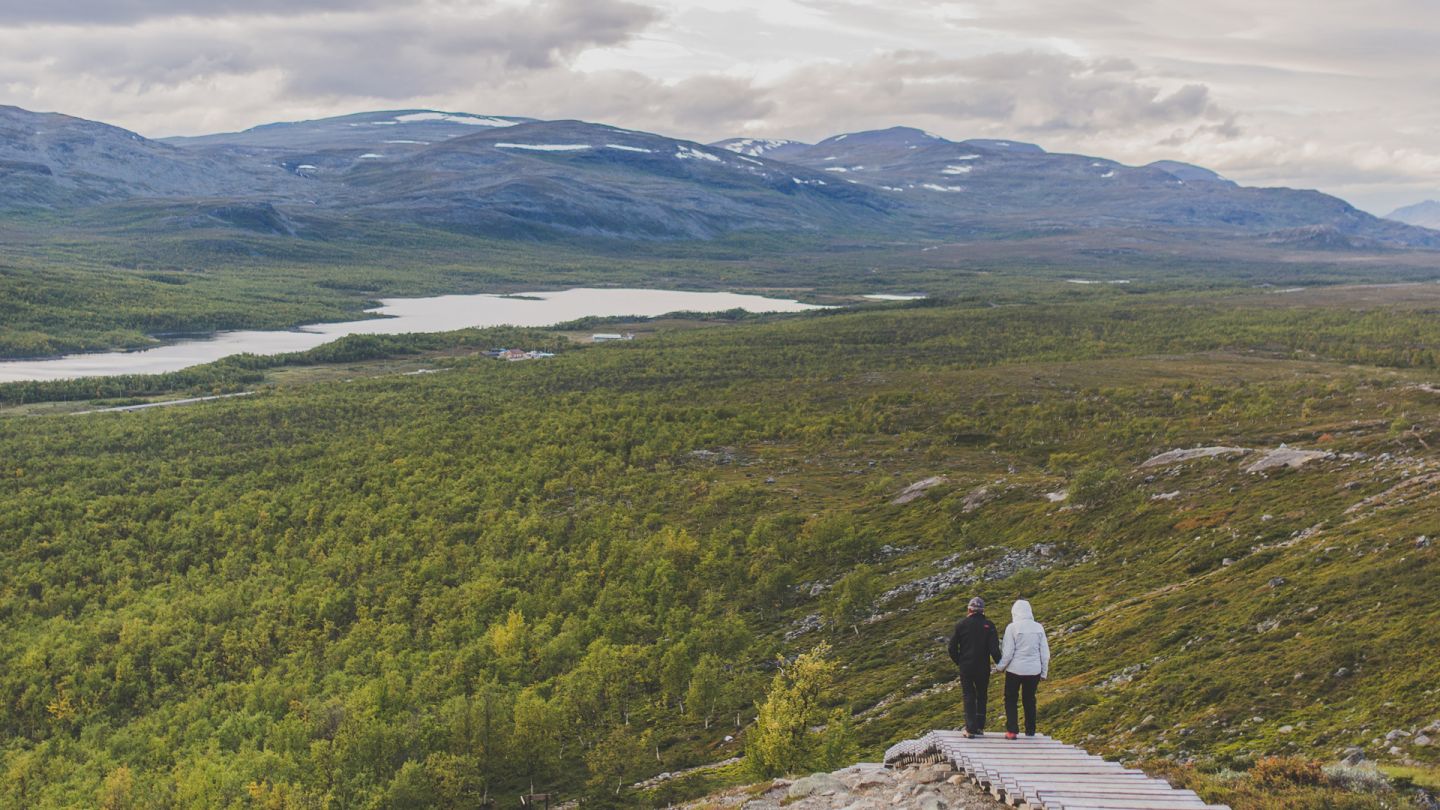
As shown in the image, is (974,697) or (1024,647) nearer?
(1024,647)

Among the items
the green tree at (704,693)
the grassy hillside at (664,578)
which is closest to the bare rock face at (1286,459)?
the grassy hillside at (664,578)

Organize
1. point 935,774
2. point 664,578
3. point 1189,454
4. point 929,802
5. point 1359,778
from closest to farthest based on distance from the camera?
point 1359,778
point 929,802
point 935,774
point 1189,454
point 664,578

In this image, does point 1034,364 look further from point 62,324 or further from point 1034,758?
point 62,324

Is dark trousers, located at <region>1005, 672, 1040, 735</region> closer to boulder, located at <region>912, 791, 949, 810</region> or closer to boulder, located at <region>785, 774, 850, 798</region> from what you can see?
boulder, located at <region>912, 791, 949, 810</region>

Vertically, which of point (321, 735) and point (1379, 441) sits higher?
point (1379, 441)

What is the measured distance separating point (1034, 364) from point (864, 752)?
367ft

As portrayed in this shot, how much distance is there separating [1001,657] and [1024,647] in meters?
0.58

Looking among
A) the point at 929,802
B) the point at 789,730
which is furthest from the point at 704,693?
the point at 929,802

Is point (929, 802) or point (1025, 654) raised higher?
point (1025, 654)

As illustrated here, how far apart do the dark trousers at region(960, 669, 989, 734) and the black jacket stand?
6.1 inches

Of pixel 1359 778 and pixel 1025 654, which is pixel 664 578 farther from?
pixel 1359 778

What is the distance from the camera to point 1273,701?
83.7ft

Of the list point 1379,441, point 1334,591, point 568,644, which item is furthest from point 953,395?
point 1334,591

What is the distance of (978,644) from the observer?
804 inches
